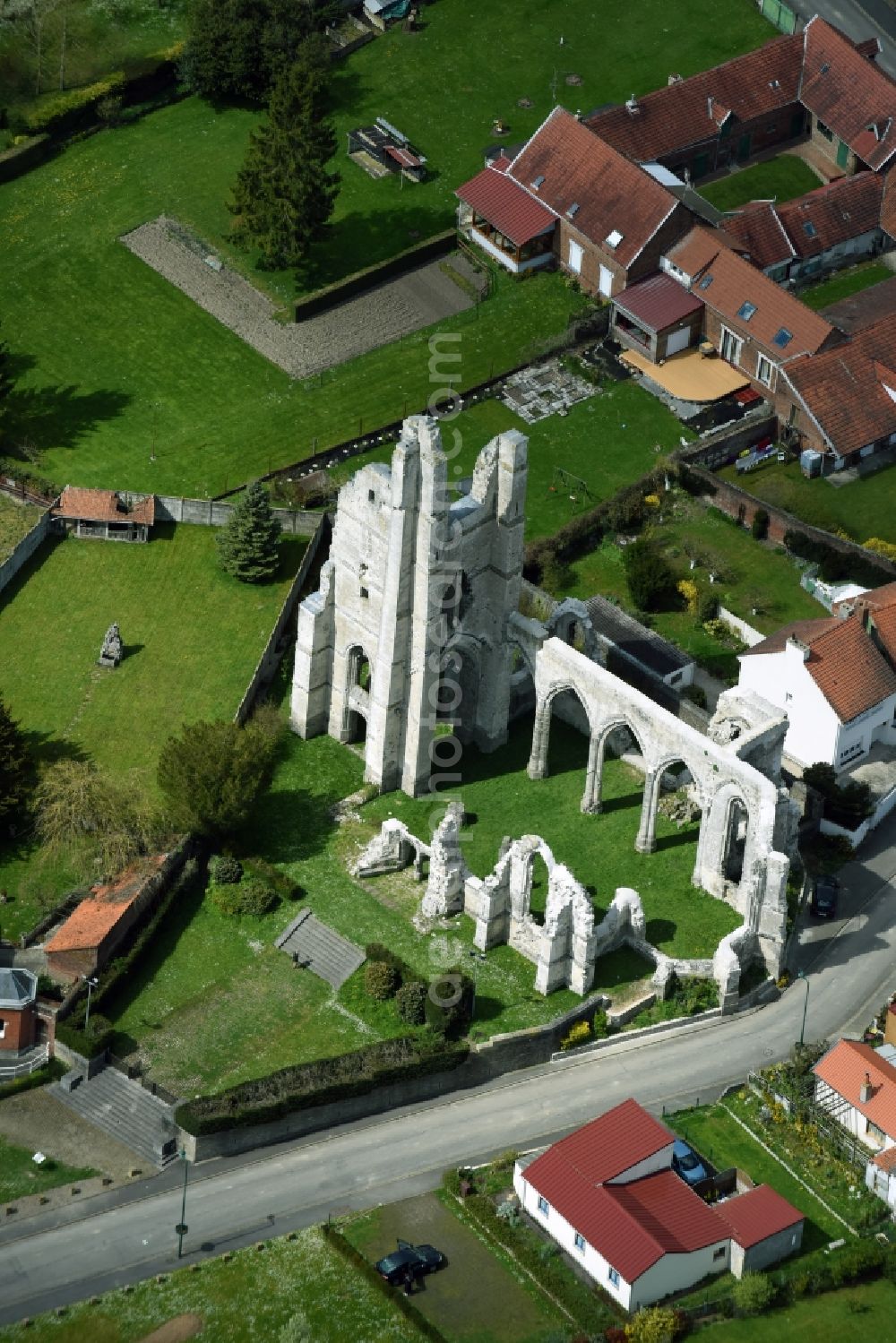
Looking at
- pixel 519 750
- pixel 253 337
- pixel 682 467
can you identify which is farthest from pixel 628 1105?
pixel 253 337

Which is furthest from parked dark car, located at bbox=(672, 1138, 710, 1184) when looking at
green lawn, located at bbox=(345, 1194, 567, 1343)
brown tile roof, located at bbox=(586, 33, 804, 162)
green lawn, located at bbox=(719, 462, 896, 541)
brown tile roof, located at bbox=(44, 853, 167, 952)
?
brown tile roof, located at bbox=(586, 33, 804, 162)

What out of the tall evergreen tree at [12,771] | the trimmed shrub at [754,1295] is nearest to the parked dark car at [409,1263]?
the trimmed shrub at [754,1295]

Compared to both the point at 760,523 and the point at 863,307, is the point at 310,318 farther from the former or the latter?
the point at 863,307

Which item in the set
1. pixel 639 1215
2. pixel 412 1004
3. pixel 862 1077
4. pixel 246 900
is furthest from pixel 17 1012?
pixel 862 1077

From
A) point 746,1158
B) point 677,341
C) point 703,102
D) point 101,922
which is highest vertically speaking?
point 703,102

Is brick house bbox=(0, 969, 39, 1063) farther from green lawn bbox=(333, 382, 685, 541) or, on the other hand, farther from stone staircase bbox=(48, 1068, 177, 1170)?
green lawn bbox=(333, 382, 685, 541)
